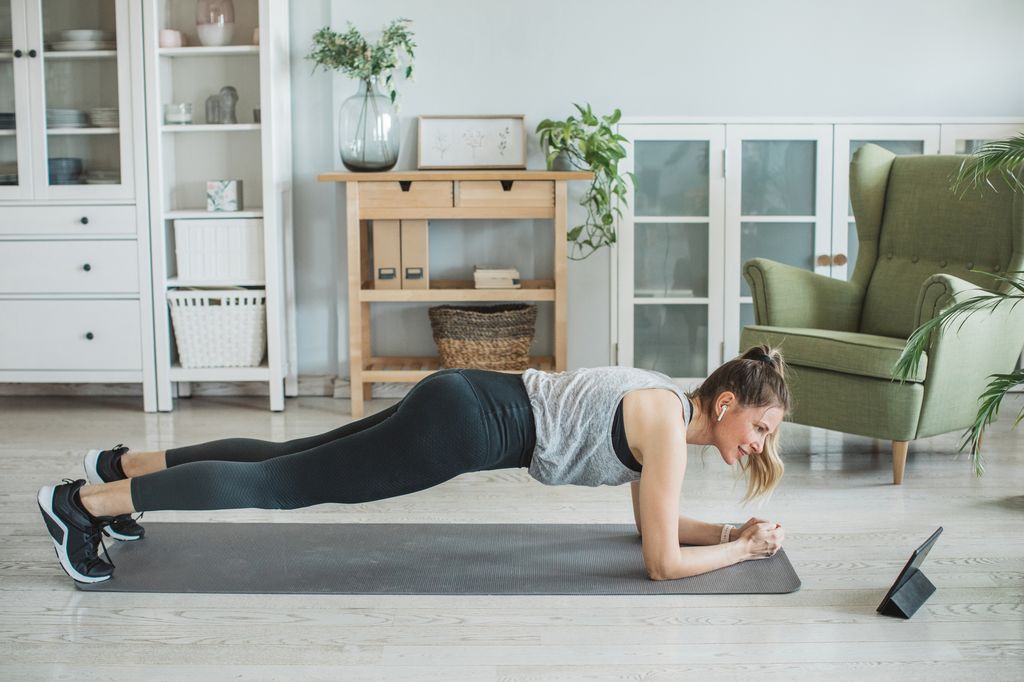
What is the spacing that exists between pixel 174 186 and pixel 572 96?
1.71 meters

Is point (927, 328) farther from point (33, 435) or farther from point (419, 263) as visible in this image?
point (33, 435)

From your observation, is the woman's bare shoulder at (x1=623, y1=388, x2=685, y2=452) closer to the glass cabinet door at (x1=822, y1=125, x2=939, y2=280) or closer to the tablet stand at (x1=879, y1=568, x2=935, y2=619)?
the tablet stand at (x1=879, y1=568, x2=935, y2=619)

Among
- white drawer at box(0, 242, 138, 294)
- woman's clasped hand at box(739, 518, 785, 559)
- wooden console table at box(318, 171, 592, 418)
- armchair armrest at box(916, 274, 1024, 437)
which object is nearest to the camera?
woman's clasped hand at box(739, 518, 785, 559)

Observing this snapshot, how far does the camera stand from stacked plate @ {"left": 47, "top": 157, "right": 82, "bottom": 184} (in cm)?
428

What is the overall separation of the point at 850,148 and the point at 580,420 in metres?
2.75

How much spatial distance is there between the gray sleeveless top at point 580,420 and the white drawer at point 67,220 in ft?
8.42

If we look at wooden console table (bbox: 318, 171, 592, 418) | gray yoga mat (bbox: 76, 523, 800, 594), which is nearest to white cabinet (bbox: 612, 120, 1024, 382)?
wooden console table (bbox: 318, 171, 592, 418)

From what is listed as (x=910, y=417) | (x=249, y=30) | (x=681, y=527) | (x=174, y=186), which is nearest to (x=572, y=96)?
(x=249, y=30)

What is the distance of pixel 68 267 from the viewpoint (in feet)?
14.1

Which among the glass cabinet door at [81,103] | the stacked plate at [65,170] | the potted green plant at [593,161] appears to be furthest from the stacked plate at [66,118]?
the potted green plant at [593,161]

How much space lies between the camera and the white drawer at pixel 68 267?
430 cm

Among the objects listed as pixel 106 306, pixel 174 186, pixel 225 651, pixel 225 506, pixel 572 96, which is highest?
pixel 572 96

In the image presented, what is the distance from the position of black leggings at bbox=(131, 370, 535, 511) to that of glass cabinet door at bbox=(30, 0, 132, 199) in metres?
2.34

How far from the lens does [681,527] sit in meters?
2.61
